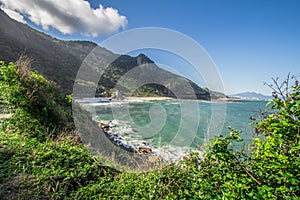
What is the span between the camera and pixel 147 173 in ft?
11.9

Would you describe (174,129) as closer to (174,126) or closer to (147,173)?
(174,126)

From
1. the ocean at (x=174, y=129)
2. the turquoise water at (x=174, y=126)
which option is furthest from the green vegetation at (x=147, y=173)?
the turquoise water at (x=174, y=126)

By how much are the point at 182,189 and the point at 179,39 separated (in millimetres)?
4517

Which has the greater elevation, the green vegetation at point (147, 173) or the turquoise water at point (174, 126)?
the green vegetation at point (147, 173)

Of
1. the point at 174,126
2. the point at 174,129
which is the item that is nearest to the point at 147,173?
the point at 174,129

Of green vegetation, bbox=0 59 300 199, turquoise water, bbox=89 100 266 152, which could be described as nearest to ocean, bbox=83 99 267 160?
turquoise water, bbox=89 100 266 152

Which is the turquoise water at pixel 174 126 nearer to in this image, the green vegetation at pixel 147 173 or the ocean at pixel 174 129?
the ocean at pixel 174 129

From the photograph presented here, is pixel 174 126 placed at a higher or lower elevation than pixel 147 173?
lower

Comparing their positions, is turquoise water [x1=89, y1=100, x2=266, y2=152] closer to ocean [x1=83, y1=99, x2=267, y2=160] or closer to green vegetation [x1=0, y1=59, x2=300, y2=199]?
ocean [x1=83, y1=99, x2=267, y2=160]

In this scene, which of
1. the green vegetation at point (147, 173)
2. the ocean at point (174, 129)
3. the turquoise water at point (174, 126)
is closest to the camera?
the green vegetation at point (147, 173)

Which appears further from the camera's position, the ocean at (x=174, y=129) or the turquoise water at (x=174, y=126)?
the turquoise water at (x=174, y=126)

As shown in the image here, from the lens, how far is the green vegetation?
1712 mm

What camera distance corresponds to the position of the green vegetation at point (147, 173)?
171 centimetres

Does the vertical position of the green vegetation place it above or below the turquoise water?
above
